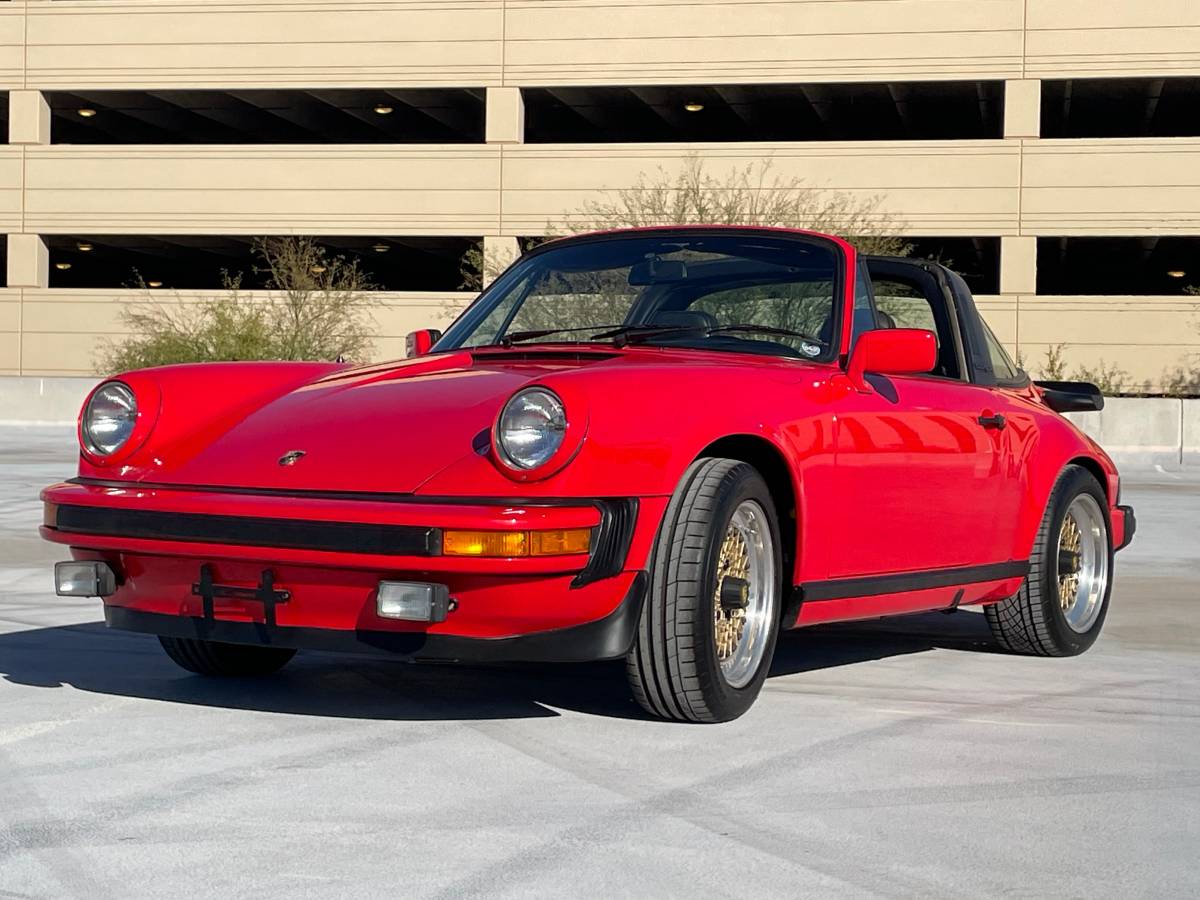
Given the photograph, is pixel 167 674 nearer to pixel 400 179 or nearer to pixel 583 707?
pixel 583 707

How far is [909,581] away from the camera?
19.5 ft

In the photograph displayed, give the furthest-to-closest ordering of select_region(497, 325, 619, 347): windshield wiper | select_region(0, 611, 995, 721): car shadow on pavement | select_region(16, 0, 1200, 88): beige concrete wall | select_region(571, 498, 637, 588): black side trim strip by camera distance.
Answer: select_region(16, 0, 1200, 88): beige concrete wall < select_region(497, 325, 619, 347): windshield wiper < select_region(0, 611, 995, 721): car shadow on pavement < select_region(571, 498, 637, 588): black side trim strip

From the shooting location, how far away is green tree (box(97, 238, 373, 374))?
32.3m

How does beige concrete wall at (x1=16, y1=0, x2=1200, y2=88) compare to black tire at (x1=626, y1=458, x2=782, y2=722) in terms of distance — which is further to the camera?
beige concrete wall at (x1=16, y1=0, x2=1200, y2=88)

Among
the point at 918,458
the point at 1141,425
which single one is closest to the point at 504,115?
the point at 1141,425

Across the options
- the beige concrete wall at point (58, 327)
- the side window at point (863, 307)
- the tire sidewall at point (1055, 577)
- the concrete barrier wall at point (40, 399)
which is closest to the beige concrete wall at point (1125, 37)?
the beige concrete wall at point (58, 327)

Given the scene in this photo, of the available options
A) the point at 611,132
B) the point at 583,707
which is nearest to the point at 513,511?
the point at 583,707

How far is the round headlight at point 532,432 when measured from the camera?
467cm

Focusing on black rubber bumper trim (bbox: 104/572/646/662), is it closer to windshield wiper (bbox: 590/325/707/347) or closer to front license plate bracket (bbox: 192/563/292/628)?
front license plate bracket (bbox: 192/563/292/628)

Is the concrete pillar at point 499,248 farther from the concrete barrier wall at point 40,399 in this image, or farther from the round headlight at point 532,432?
the round headlight at point 532,432

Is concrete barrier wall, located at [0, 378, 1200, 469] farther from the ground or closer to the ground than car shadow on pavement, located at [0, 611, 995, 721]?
farther from the ground

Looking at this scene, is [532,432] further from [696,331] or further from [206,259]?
[206,259]

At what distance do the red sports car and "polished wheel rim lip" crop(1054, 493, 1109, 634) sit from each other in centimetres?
26

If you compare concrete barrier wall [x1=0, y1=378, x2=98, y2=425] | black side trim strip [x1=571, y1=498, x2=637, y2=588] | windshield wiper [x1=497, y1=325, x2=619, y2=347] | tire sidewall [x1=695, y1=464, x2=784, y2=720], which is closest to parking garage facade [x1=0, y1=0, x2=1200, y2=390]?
concrete barrier wall [x1=0, y1=378, x2=98, y2=425]
